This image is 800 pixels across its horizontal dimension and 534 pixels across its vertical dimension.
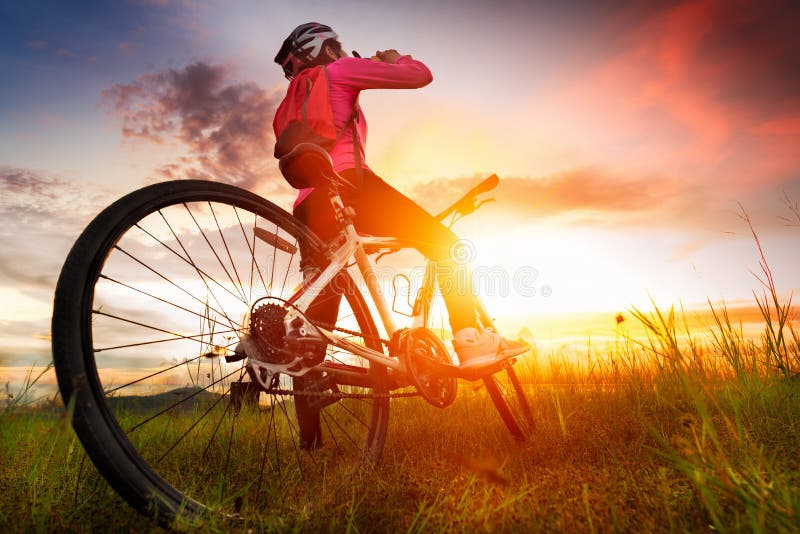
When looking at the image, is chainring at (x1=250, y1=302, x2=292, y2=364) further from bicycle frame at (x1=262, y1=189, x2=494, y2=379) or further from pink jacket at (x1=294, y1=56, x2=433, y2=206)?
pink jacket at (x1=294, y1=56, x2=433, y2=206)

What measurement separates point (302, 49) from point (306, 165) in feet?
3.85

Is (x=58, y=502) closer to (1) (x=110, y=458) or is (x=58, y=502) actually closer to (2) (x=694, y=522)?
(1) (x=110, y=458)

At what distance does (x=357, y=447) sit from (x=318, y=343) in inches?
50.2

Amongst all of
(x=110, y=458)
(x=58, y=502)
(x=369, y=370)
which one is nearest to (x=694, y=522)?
(x=369, y=370)

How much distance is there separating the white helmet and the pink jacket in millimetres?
285

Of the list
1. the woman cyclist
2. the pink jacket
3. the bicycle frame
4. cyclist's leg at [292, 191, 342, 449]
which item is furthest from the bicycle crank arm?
the pink jacket

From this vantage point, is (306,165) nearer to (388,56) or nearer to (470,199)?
(388,56)

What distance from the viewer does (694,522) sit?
5.07ft

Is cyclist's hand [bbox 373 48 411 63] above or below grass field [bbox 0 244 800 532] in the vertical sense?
above

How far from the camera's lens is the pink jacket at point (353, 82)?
2730mm

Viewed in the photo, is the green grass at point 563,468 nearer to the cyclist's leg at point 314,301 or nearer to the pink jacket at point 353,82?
the cyclist's leg at point 314,301

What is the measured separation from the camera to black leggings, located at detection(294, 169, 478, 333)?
274 centimetres

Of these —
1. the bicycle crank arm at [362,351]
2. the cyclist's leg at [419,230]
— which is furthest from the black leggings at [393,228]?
the bicycle crank arm at [362,351]

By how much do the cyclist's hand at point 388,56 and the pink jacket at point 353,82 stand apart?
0.16ft
